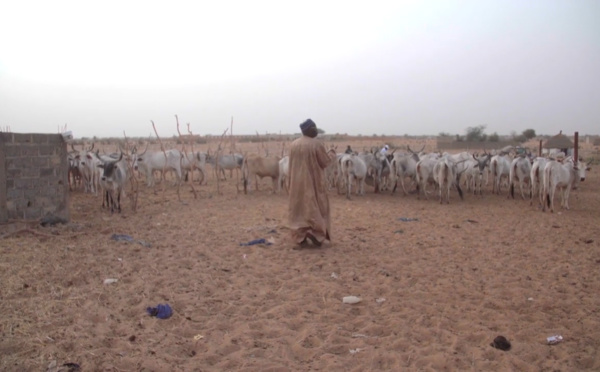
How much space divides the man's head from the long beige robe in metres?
0.09

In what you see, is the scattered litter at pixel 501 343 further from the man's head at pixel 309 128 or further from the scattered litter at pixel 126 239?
the scattered litter at pixel 126 239

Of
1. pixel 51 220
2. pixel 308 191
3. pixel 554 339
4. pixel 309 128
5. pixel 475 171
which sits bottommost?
pixel 554 339

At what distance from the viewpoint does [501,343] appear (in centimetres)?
436

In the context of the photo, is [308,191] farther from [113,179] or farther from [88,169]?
[88,169]

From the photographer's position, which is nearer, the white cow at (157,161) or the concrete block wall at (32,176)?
the concrete block wall at (32,176)

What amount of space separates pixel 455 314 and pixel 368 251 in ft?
9.35

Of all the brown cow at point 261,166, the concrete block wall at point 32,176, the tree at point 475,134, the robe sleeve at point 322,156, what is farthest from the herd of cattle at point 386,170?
the tree at point 475,134

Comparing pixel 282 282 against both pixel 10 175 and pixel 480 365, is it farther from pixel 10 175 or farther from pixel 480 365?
pixel 10 175

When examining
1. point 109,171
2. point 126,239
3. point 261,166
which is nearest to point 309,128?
point 126,239

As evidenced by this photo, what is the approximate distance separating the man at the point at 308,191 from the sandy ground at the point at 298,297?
33 cm

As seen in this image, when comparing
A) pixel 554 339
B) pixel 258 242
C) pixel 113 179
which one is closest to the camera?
pixel 554 339

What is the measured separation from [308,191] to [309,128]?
3.59ft

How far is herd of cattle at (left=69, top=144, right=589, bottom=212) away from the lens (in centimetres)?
1205

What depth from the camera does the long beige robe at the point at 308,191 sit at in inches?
308
